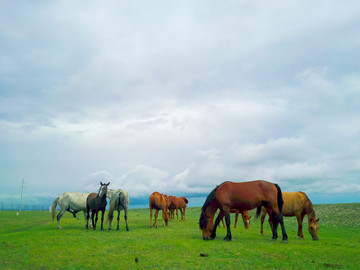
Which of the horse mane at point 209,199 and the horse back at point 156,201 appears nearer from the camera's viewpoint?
the horse mane at point 209,199

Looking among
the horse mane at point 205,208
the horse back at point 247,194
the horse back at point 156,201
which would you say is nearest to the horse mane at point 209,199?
the horse mane at point 205,208

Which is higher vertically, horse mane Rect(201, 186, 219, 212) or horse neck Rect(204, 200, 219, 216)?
horse mane Rect(201, 186, 219, 212)

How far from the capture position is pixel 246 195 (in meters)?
13.6

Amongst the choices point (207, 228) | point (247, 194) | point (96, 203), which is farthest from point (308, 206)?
Result: point (96, 203)

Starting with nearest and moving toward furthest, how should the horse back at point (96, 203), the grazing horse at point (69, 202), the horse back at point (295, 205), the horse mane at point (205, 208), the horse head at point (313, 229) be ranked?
the horse mane at point (205, 208)
the horse head at point (313, 229)
the horse back at point (295, 205)
the horse back at point (96, 203)
the grazing horse at point (69, 202)

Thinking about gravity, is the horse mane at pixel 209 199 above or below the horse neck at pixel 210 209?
above

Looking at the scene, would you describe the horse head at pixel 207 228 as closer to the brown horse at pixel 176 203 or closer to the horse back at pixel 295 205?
the horse back at pixel 295 205

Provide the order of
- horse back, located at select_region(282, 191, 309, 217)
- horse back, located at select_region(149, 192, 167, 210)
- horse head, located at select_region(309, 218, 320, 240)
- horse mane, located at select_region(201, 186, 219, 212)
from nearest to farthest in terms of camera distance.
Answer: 1. horse mane, located at select_region(201, 186, 219, 212)
2. horse head, located at select_region(309, 218, 320, 240)
3. horse back, located at select_region(282, 191, 309, 217)
4. horse back, located at select_region(149, 192, 167, 210)

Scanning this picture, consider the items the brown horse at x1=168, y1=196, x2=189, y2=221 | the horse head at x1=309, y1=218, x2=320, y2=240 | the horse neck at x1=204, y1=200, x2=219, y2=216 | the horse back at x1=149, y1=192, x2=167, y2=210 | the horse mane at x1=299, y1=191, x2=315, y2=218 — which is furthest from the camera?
the brown horse at x1=168, y1=196, x2=189, y2=221

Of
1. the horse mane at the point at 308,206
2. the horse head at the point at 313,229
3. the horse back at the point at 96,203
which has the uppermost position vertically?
the horse back at the point at 96,203

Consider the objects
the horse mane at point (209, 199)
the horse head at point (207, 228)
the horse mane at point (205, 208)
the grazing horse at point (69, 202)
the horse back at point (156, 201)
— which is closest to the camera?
the horse head at point (207, 228)

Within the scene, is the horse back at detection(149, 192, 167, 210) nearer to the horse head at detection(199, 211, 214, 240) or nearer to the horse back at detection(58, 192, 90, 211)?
the horse back at detection(58, 192, 90, 211)

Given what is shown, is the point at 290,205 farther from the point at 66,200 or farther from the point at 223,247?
the point at 66,200

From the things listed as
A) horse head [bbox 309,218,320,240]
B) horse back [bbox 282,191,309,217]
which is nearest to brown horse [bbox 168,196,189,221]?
horse back [bbox 282,191,309,217]
